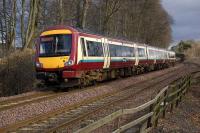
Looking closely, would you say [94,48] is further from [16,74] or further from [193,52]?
[193,52]

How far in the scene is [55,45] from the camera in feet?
66.8

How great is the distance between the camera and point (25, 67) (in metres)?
23.8

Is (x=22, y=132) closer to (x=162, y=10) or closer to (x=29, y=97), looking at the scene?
(x=29, y=97)

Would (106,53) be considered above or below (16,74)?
above

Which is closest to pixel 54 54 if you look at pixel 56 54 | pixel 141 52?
pixel 56 54

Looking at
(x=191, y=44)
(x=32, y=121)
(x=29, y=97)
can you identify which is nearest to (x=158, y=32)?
(x=191, y=44)

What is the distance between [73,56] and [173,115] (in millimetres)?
7396

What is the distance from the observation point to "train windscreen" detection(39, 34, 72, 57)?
790 inches

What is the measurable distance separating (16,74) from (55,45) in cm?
425

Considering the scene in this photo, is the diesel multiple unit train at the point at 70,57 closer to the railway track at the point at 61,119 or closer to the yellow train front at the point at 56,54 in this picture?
the yellow train front at the point at 56,54

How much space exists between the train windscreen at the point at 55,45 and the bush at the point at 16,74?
11.2 ft

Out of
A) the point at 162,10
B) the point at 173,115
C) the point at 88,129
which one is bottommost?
the point at 173,115

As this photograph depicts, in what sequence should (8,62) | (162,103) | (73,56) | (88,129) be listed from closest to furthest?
1. (88,129)
2. (162,103)
3. (73,56)
4. (8,62)

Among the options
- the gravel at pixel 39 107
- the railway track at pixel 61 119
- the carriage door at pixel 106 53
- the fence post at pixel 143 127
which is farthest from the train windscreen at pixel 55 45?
the fence post at pixel 143 127
